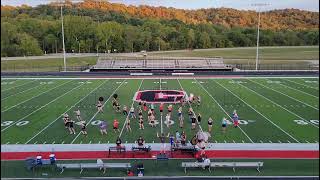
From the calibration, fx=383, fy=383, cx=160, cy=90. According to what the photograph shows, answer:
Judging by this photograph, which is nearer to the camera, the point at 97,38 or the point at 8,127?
the point at 8,127

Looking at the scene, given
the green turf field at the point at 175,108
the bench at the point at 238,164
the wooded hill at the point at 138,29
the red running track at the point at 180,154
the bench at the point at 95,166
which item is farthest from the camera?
the wooded hill at the point at 138,29

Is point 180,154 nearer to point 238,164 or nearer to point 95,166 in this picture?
point 238,164

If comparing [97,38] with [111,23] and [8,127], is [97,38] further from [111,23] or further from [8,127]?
[8,127]

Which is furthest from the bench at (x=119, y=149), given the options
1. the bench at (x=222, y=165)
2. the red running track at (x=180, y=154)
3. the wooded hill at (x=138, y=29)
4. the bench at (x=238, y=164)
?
the wooded hill at (x=138, y=29)

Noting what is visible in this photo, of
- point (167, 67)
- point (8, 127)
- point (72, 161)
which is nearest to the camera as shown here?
point (72, 161)

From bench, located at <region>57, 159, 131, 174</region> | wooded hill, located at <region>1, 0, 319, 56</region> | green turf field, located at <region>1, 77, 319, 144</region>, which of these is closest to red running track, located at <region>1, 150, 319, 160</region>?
green turf field, located at <region>1, 77, 319, 144</region>

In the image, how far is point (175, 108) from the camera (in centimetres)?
2259

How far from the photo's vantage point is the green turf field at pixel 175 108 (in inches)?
637

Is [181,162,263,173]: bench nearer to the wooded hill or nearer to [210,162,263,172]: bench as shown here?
[210,162,263,172]: bench

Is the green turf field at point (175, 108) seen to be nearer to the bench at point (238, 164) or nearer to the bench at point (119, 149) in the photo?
the bench at point (119, 149)

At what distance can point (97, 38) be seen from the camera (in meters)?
80.3

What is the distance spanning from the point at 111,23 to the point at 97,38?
4.72 metres

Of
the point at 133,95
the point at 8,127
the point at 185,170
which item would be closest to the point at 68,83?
the point at 133,95

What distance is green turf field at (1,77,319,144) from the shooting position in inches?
637
